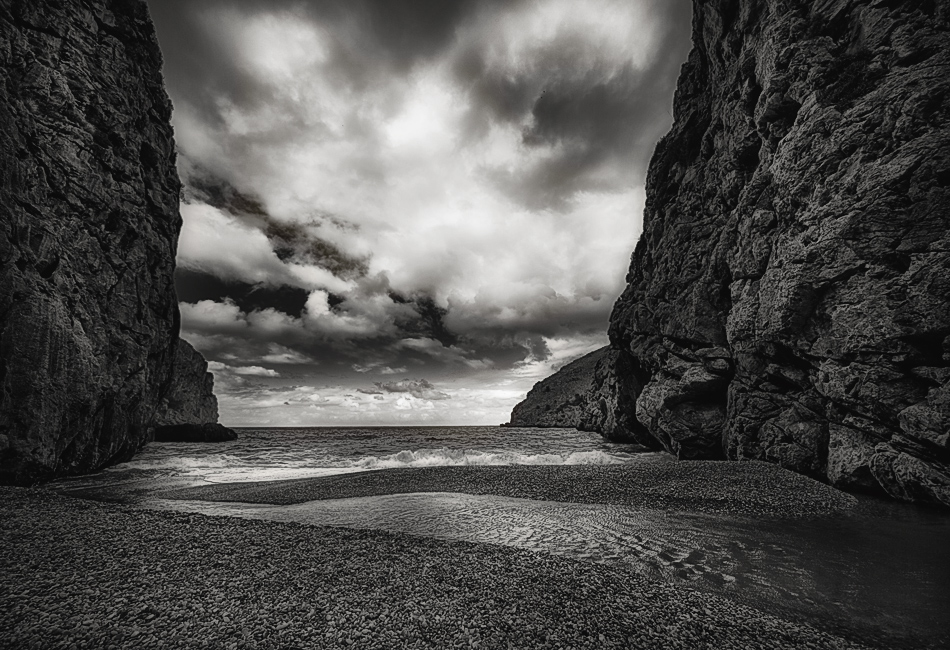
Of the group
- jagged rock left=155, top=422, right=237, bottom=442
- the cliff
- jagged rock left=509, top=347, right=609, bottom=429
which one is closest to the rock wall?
jagged rock left=155, top=422, right=237, bottom=442

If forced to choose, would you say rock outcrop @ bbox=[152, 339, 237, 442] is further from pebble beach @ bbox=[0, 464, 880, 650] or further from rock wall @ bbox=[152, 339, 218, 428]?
pebble beach @ bbox=[0, 464, 880, 650]

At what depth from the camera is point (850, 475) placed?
45.3 feet

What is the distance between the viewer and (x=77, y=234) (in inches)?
809

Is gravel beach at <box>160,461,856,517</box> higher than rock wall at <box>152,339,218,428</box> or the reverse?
the reverse

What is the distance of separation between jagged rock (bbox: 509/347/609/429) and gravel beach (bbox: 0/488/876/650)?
129926mm

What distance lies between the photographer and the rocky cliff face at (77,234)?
1633 centimetres

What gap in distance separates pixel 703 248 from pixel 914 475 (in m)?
21.2

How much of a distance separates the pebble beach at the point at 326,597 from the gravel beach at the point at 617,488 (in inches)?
258

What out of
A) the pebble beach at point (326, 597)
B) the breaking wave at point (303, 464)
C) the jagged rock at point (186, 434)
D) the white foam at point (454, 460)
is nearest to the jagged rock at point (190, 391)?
the jagged rock at point (186, 434)

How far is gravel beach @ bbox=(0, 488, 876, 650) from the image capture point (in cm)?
435

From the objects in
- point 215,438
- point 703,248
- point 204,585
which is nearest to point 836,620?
point 204,585

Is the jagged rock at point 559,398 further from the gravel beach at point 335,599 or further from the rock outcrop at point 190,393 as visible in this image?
the gravel beach at point 335,599

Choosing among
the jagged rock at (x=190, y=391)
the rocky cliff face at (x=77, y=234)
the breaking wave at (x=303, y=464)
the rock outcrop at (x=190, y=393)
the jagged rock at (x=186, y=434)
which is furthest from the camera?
the jagged rock at (x=190, y=391)

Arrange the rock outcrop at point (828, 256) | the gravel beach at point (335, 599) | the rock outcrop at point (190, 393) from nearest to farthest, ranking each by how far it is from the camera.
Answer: the gravel beach at point (335, 599) → the rock outcrop at point (828, 256) → the rock outcrop at point (190, 393)
